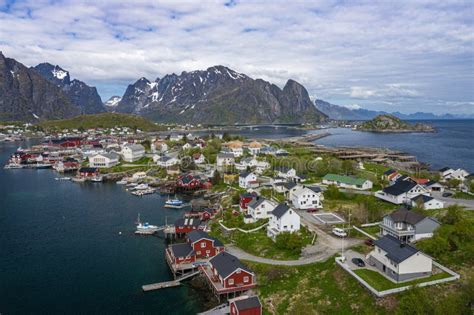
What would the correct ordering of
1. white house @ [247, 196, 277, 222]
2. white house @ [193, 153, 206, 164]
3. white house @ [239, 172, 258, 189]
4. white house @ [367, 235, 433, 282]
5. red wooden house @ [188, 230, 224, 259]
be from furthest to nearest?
1. white house @ [193, 153, 206, 164]
2. white house @ [239, 172, 258, 189]
3. white house @ [247, 196, 277, 222]
4. red wooden house @ [188, 230, 224, 259]
5. white house @ [367, 235, 433, 282]

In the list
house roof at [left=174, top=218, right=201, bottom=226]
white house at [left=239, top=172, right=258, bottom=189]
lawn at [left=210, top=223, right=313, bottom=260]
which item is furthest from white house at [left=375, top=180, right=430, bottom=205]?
house roof at [left=174, top=218, right=201, bottom=226]

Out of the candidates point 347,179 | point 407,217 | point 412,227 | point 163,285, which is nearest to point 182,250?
point 163,285

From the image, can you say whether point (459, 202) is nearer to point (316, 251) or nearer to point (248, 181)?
point (316, 251)

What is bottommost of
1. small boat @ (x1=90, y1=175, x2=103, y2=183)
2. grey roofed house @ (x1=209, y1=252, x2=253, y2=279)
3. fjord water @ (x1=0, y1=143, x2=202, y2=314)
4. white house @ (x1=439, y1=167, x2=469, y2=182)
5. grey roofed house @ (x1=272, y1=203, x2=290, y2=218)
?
fjord water @ (x1=0, y1=143, x2=202, y2=314)

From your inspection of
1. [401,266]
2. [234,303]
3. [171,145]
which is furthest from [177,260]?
[171,145]

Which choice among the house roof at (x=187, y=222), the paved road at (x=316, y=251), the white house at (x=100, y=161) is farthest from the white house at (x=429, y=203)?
the white house at (x=100, y=161)

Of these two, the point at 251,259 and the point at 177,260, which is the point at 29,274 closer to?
the point at 177,260

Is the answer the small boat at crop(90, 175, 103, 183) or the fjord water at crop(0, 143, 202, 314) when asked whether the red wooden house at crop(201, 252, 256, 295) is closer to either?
the fjord water at crop(0, 143, 202, 314)
